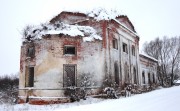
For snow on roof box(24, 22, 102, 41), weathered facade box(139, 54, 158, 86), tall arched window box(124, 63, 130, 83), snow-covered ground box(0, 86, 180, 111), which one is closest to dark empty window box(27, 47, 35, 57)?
snow on roof box(24, 22, 102, 41)

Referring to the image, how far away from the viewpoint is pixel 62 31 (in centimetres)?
1959

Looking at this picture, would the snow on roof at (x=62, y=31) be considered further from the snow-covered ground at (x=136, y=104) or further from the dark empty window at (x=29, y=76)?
the snow-covered ground at (x=136, y=104)

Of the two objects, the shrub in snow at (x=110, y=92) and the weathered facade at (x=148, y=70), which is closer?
the shrub in snow at (x=110, y=92)

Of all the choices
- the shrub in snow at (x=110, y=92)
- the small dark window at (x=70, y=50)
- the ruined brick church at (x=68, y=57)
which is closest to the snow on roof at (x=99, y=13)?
the ruined brick church at (x=68, y=57)

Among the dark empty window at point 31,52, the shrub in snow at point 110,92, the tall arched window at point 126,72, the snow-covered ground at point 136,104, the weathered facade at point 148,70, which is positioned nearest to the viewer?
the snow-covered ground at point 136,104

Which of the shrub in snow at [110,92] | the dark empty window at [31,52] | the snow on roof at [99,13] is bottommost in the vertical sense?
the shrub in snow at [110,92]

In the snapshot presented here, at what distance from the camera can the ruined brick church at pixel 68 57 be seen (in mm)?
19056

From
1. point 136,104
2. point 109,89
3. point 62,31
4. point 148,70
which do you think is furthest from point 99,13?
point 148,70

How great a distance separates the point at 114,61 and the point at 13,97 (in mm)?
10135

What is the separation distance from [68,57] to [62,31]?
2204 mm

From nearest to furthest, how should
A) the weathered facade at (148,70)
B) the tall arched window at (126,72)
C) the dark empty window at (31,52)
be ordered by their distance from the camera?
the dark empty window at (31,52), the tall arched window at (126,72), the weathered facade at (148,70)

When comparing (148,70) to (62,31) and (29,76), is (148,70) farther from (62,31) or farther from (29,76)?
(29,76)

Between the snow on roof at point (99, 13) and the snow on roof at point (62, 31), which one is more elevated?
the snow on roof at point (99, 13)

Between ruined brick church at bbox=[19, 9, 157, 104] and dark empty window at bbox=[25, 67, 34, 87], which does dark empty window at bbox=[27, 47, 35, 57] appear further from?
dark empty window at bbox=[25, 67, 34, 87]
